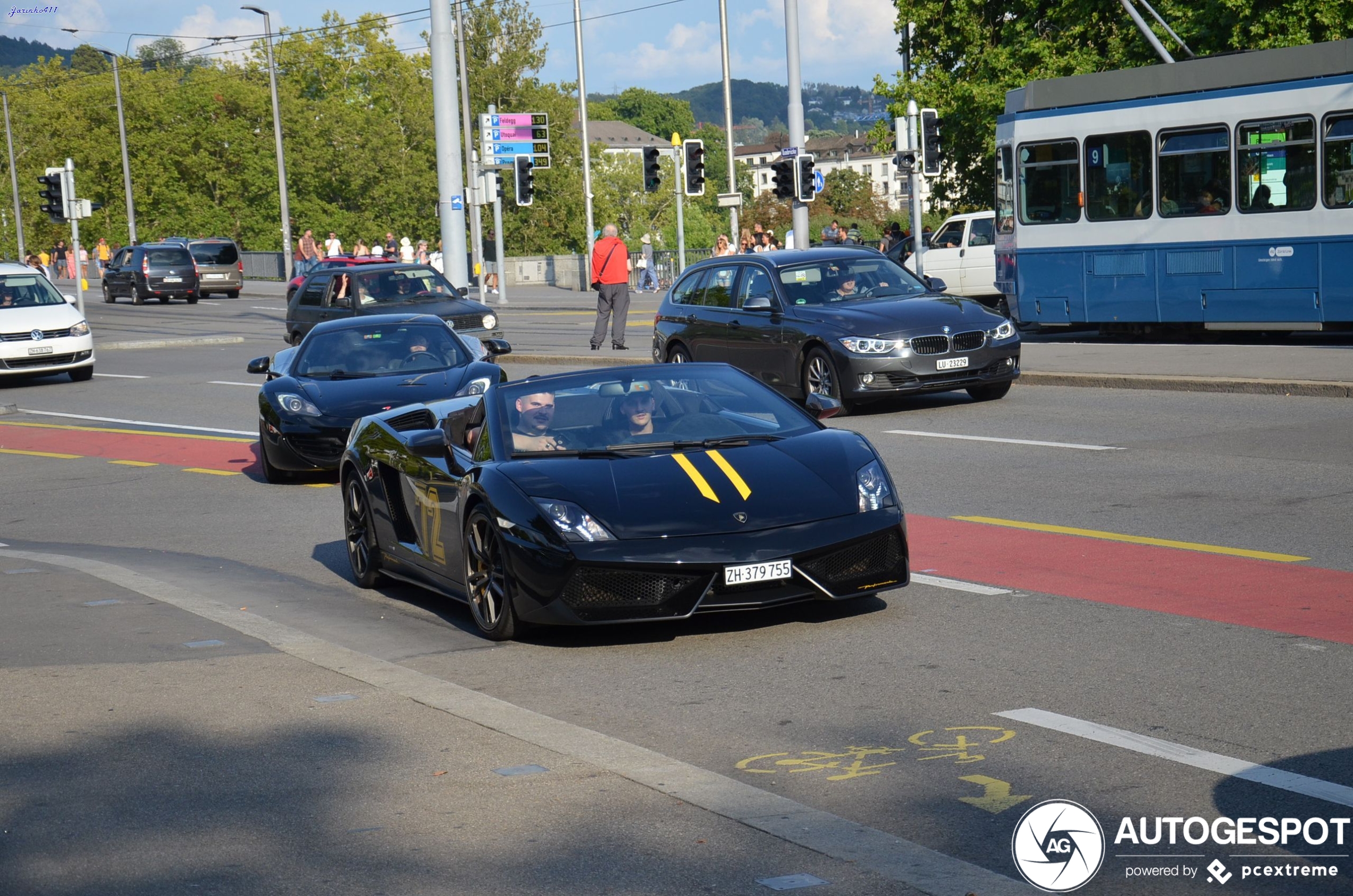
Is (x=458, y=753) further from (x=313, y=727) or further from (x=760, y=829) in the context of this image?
(x=760, y=829)

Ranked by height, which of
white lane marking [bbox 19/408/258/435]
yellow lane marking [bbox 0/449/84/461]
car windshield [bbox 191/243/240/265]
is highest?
car windshield [bbox 191/243/240/265]

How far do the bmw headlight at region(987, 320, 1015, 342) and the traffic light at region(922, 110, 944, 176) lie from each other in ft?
40.1

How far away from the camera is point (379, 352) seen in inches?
614

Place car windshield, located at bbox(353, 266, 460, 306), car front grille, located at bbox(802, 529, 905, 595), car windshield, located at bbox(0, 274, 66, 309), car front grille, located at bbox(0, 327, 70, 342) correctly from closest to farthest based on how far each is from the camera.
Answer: car front grille, located at bbox(802, 529, 905, 595), car windshield, located at bbox(353, 266, 460, 306), car front grille, located at bbox(0, 327, 70, 342), car windshield, located at bbox(0, 274, 66, 309)

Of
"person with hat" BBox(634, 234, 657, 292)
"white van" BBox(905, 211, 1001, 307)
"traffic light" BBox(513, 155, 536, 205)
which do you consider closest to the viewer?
"white van" BBox(905, 211, 1001, 307)

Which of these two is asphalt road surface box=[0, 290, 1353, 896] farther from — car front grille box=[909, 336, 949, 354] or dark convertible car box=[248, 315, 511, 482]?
car front grille box=[909, 336, 949, 354]

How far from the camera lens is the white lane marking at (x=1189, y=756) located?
487cm

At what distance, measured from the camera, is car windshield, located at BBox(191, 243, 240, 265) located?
59.5m

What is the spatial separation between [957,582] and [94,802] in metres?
4.70

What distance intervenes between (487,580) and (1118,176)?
58.5 feet

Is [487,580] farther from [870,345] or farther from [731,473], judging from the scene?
[870,345]

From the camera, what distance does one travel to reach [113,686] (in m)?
6.91

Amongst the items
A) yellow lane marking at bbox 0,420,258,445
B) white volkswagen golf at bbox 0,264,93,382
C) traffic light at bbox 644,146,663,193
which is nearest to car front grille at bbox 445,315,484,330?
yellow lane marking at bbox 0,420,258,445

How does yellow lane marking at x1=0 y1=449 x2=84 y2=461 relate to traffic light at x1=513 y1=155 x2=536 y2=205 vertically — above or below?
below
